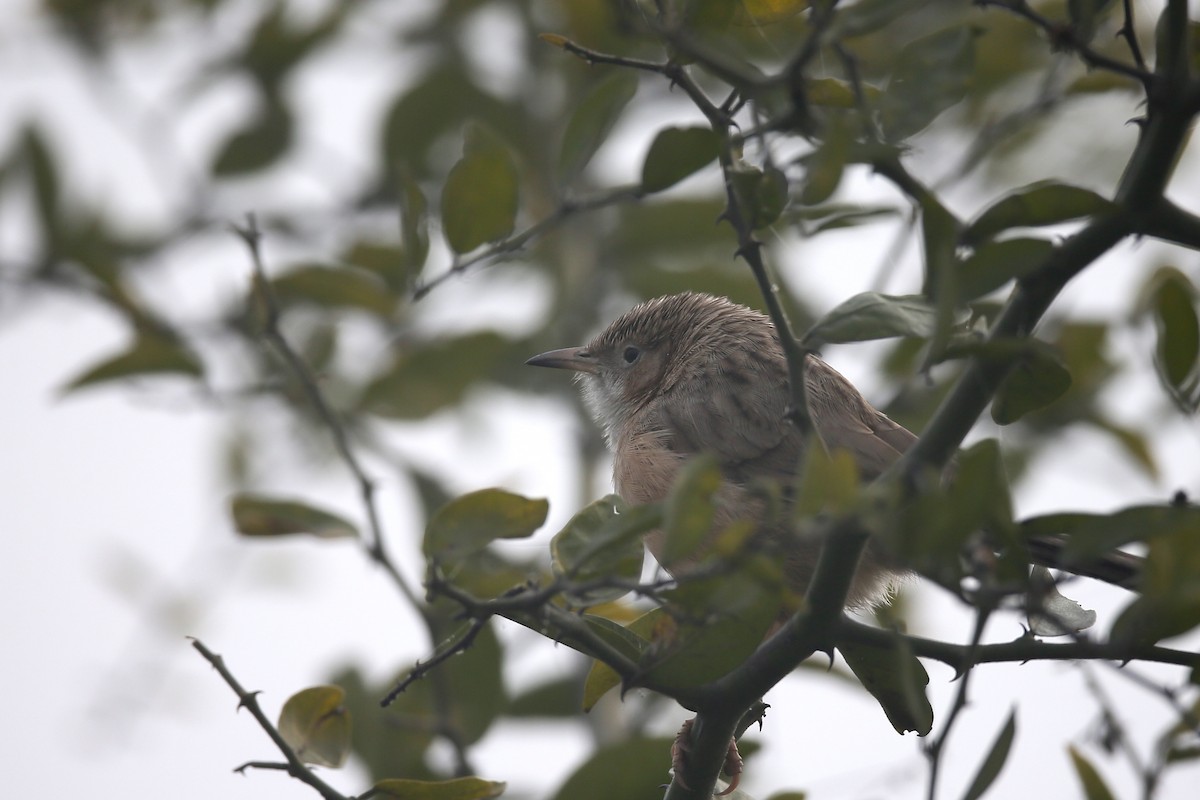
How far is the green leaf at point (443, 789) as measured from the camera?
2.95 m

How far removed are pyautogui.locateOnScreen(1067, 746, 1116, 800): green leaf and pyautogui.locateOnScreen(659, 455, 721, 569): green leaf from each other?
1704 mm

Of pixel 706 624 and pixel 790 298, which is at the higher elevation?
pixel 790 298

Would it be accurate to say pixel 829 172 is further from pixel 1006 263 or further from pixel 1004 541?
pixel 1004 541

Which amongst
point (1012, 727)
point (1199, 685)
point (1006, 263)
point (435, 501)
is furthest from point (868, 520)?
point (435, 501)

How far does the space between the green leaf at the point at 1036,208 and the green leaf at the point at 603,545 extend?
860 mm

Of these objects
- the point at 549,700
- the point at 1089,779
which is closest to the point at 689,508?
the point at 1089,779

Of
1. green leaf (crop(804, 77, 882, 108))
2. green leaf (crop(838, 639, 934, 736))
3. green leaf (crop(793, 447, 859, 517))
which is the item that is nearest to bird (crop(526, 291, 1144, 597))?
green leaf (crop(838, 639, 934, 736))

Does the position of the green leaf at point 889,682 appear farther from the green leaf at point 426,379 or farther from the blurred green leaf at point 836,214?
the green leaf at point 426,379

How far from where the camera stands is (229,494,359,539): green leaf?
3.93 metres

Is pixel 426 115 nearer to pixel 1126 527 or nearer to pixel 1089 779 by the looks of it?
pixel 1089 779

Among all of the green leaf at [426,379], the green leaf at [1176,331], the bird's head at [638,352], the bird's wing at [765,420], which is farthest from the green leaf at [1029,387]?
the green leaf at [426,379]

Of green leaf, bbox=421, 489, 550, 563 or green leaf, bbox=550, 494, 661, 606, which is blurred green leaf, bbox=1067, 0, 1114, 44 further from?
green leaf, bbox=421, 489, 550, 563

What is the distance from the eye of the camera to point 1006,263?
228 cm

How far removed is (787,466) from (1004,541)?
6.39 feet
